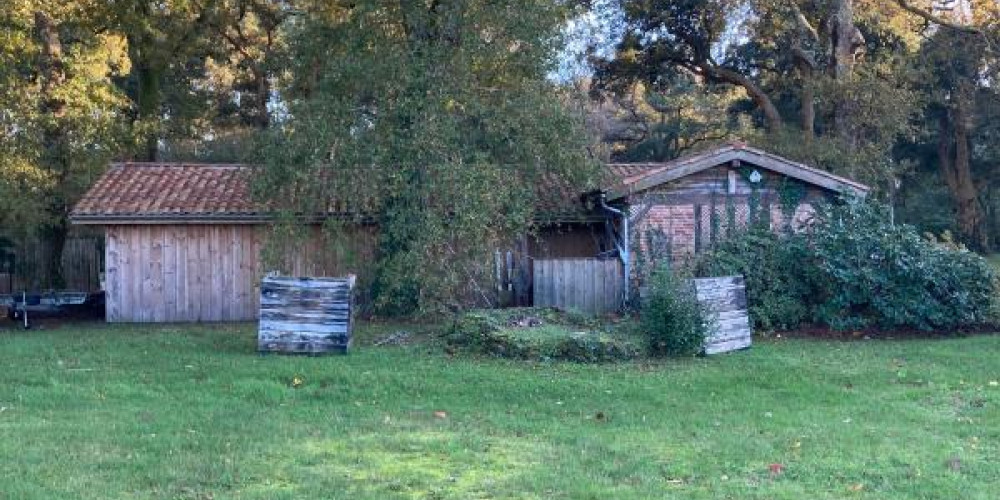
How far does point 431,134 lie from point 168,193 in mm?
7715

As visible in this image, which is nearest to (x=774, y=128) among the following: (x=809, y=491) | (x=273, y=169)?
(x=273, y=169)

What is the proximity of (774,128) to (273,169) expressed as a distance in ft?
56.9

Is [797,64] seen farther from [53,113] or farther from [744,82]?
[53,113]

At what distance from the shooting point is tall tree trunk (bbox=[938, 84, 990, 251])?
39.7 metres

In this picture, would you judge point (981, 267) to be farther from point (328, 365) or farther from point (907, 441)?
point (328, 365)

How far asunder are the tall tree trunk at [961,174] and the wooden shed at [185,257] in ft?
91.5

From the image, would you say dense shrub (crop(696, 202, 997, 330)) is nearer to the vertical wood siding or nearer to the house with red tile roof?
the house with red tile roof

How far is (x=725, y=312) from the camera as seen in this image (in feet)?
50.8

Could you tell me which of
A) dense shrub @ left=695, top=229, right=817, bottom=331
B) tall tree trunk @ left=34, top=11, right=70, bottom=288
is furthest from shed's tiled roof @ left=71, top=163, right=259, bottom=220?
dense shrub @ left=695, top=229, right=817, bottom=331

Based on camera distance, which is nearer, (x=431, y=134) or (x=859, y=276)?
(x=431, y=134)

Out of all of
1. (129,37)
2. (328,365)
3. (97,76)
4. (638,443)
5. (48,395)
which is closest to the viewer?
(638,443)

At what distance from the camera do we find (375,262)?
64.5ft

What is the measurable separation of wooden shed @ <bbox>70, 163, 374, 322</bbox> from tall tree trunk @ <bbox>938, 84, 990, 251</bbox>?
27.9 meters

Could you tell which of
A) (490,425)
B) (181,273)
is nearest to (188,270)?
(181,273)
